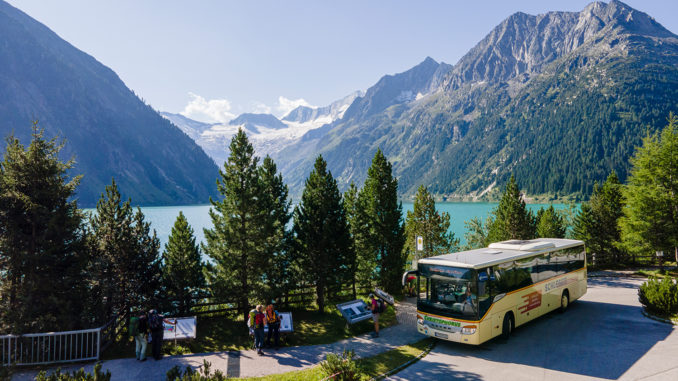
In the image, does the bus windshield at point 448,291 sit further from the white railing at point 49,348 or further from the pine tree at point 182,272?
the white railing at point 49,348

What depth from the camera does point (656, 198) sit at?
27859 mm

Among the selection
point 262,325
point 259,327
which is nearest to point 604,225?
point 262,325

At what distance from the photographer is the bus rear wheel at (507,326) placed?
15227mm

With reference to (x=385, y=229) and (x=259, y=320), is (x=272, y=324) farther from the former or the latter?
(x=385, y=229)

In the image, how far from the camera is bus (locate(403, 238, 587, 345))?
45.5 feet

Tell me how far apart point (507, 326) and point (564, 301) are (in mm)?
6637

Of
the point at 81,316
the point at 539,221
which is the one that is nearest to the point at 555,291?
the point at 81,316

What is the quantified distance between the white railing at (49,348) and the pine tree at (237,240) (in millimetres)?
5827

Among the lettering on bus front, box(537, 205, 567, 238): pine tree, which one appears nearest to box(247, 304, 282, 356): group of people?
the lettering on bus front

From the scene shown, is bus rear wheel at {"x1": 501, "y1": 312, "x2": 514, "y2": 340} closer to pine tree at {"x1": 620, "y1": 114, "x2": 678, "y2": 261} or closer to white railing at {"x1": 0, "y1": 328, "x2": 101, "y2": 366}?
white railing at {"x1": 0, "y1": 328, "x2": 101, "y2": 366}

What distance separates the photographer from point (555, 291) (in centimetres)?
1853

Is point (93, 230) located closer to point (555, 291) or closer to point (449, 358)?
point (449, 358)

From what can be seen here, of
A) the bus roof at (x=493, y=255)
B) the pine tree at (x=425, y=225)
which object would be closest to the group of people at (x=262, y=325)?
the bus roof at (x=493, y=255)

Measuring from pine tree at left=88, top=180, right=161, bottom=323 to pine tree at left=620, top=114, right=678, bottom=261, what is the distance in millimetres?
37124
